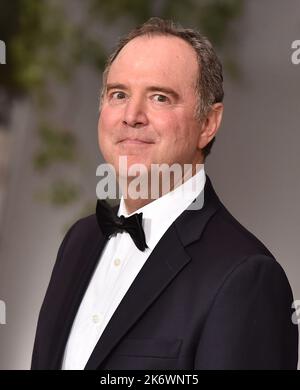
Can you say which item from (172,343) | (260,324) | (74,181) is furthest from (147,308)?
(74,181)

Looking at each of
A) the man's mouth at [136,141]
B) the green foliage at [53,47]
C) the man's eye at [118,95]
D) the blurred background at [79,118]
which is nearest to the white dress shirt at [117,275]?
the man's mouth at [136,141]

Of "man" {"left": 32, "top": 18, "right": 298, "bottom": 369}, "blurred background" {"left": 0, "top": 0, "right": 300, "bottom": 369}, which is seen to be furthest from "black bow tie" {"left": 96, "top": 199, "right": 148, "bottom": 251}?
"blurred background" {"left": 0, "top": 0, "right": 300, "bottom": 369}

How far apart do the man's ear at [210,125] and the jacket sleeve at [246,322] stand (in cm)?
35

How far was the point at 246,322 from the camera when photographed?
144 cm

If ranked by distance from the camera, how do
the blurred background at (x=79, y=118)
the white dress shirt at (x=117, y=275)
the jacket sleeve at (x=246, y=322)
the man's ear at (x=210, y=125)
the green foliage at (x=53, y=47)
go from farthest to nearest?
the green foliage at (x=53, y=47), the blurred background at (x=79, y=118), the man's ear at (x=210, y=125), the white dress shirt at (x=117, y=275), the jacket sleeve at (x=246, y=322)

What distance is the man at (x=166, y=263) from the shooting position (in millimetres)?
1458

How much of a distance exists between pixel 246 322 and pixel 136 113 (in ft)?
1.68

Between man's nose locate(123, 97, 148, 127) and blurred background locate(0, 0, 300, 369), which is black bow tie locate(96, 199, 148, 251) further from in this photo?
blurred background locate(0, 0, 300, 369)

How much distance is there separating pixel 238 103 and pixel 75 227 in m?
0.88

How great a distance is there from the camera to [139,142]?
1.61m

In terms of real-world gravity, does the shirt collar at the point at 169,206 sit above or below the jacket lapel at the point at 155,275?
above

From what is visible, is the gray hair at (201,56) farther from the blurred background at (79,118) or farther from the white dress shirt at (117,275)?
the blurred background at (79,118)

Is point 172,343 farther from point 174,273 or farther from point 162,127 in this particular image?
point 162,127
